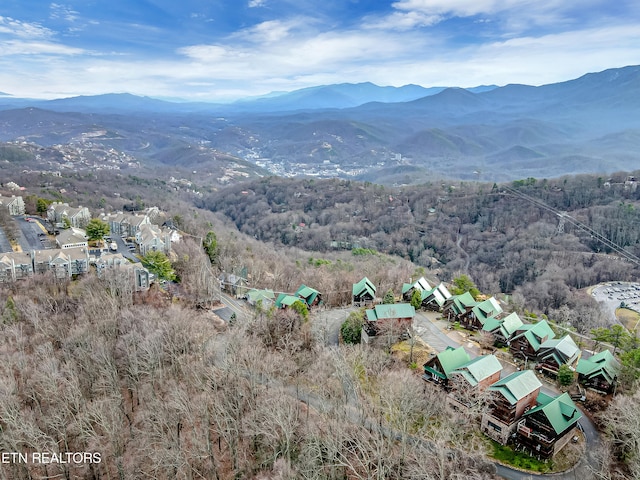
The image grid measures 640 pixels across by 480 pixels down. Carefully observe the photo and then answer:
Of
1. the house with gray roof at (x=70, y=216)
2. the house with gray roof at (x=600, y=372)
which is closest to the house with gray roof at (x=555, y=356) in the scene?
the house with gray roof at (x=600, y=372)

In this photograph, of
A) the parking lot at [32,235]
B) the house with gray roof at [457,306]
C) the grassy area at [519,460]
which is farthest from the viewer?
the parking lot at [32,235]

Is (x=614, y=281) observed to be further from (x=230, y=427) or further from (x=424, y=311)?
(x=230, y=427)

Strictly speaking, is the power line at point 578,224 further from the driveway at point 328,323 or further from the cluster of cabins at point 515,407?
the cluster of cabins at point 515,407

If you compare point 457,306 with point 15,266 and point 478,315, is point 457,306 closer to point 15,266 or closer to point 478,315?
point 478,315

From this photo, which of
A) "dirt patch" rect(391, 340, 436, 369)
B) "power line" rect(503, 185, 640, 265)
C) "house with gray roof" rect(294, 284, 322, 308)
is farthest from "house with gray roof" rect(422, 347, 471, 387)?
"power line" rect(503, 185, 640, 265)

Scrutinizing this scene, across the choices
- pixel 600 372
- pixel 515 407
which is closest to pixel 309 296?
pixel 515 407

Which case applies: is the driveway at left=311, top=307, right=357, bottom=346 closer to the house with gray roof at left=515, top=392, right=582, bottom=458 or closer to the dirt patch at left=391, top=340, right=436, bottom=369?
the dirt patch at left=391, top=340, right=436, bottom=369
